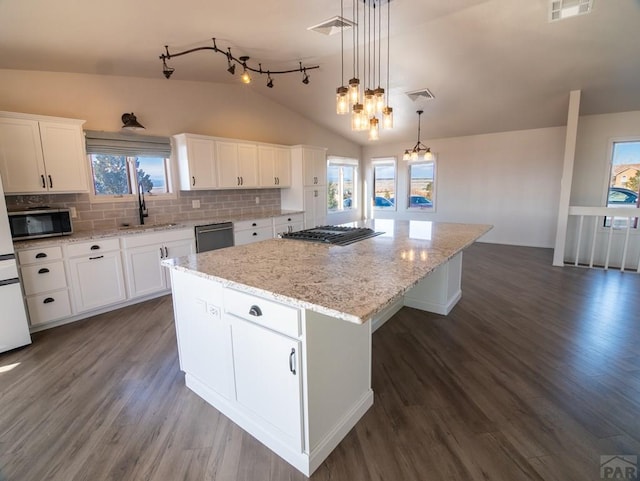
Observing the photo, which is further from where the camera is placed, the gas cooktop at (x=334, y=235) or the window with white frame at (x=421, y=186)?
the window with white frame at (x=421, y=186)

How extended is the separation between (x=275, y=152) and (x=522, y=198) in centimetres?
494

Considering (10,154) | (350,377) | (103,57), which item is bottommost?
(350,377)

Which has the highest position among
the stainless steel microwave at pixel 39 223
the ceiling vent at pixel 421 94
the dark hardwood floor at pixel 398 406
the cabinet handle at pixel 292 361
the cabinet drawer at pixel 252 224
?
the ceiling vent at pixel 421 94

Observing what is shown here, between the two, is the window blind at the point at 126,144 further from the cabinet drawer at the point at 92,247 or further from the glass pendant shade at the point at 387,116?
the glass pendant shade at the point at 387,116

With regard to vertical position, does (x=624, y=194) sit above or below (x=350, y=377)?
above

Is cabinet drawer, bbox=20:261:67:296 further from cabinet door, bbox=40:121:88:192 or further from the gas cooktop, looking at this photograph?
the gas cooktop

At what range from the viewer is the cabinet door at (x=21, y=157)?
2.77 meters

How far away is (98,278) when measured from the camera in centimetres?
323

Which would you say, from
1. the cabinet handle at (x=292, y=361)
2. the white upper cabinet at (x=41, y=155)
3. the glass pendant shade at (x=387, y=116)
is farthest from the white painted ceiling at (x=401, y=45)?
the cabinet handle at (x=292, y=361)

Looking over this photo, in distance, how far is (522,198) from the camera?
6.11 metres

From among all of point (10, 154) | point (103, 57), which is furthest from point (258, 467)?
point (103, 57)

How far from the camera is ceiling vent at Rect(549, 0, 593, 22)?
276 cm

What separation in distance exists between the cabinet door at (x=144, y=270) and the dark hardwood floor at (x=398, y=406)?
0.49 metres

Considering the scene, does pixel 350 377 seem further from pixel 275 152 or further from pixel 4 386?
pixel 275 152
